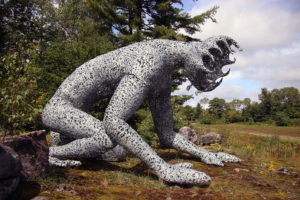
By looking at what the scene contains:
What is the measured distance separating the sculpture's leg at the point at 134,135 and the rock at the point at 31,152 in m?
0.73

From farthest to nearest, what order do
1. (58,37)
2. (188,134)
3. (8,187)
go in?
(58,37), (188,134), (8,187)

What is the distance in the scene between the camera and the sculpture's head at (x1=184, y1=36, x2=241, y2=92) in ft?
9.01

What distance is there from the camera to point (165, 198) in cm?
197

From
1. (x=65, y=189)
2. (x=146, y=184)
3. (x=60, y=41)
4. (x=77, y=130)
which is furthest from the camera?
(x=60, y=41)

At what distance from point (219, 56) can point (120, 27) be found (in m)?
9.80

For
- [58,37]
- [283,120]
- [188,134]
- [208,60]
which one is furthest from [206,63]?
[283,120]

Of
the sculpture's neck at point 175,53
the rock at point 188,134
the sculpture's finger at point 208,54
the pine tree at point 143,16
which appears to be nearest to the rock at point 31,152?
the sculpture's neck at point 175,53

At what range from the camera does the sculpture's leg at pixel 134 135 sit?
2271mm

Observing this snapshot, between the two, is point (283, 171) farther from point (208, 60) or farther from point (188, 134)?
point (188, 134)

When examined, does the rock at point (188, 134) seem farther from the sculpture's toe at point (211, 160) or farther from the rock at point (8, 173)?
the rock at point (8, 173)

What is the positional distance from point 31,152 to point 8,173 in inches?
31.4

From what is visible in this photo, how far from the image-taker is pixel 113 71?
8.96ft

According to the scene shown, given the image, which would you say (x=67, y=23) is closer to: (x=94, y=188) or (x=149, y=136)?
(x=149, y=136)

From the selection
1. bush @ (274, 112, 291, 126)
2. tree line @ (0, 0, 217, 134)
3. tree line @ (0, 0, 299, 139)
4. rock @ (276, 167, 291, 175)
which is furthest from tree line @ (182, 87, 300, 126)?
rock @ (276, 167, 291, 175)
